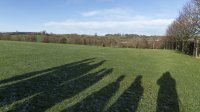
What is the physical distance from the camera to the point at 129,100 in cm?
1513

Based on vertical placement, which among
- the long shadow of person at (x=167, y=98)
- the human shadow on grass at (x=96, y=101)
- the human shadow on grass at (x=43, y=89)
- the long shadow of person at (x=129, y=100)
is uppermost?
the human shadow on grass at (x=43, y=89)

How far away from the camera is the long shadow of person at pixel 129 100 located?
13.4 m

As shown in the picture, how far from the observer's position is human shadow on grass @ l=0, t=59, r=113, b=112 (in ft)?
41.3

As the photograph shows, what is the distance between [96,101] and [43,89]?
A: 2962 millimetres

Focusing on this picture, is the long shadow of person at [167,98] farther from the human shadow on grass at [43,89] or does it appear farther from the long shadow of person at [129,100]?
the human shadow on grass at [43,89]

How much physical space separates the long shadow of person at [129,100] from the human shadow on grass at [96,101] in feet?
1.69

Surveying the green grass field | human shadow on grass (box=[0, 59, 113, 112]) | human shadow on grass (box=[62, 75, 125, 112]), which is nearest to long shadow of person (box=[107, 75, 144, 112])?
the green grass field

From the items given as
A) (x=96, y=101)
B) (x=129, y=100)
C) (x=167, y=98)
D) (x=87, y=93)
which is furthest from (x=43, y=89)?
(x=167, y=98)

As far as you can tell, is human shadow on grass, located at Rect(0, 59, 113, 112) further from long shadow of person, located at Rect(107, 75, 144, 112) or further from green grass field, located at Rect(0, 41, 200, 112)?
long shadow of person, located at Rect(107, 75, 144, 112)

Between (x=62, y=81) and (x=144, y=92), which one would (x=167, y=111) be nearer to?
(x=144, y=92)

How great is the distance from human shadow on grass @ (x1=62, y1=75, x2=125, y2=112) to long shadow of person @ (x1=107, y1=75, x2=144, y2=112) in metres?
0.52

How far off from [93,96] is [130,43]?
96.5 m

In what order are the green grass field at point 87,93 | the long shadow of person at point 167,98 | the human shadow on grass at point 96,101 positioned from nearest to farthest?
the human shadow on grass at point 96,101, the green grass field at point 87,93, the long shadow of person at point 167,98

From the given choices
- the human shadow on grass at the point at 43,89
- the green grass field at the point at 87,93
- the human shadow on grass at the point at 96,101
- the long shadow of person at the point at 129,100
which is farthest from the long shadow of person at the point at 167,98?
the human shadow on grass at the point at 43,89
